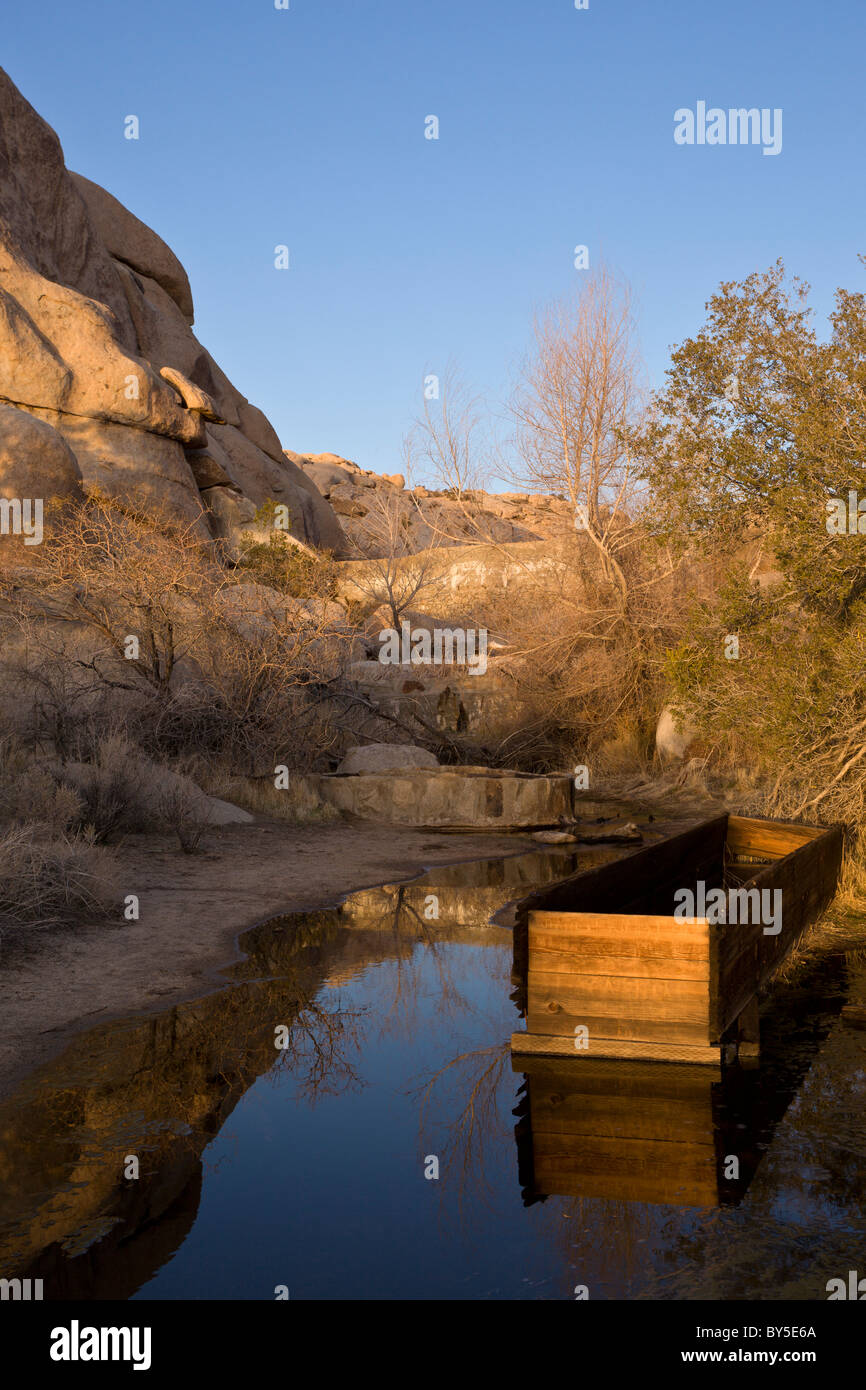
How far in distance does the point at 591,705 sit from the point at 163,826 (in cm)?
1137

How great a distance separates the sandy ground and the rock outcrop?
12.7 meters

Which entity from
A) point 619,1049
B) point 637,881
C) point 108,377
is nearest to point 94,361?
point 108,377

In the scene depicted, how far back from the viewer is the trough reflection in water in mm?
3732

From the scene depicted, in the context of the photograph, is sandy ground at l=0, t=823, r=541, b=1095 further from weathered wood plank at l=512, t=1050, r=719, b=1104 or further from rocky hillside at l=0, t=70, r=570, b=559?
rocky hillside at l=0, t=70, r=570, b=559

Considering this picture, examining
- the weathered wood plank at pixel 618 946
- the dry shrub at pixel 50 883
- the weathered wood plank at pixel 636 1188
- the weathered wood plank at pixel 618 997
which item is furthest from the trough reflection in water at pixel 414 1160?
the dry shrub at pixel 50 883

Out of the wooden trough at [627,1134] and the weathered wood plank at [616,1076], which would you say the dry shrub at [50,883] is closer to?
the weathered wood plank at [616,1076]

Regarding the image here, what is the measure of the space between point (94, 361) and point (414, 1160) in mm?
27412

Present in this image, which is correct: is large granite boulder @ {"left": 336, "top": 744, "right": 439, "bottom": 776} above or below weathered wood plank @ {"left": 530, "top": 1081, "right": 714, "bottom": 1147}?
above

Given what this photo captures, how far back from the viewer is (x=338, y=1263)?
150 inches

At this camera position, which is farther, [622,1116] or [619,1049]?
[619,1049]

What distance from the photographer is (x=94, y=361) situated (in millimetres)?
28688

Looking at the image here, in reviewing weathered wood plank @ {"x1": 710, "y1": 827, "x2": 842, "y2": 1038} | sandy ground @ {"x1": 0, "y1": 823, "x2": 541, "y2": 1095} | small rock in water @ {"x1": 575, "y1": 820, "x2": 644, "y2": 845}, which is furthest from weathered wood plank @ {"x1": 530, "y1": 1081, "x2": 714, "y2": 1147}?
small rock in water @ {"x1": 575, "y1": 820, "x2": 644, "y2": 845}

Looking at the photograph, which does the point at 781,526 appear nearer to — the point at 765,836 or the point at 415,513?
the point at 765,836
